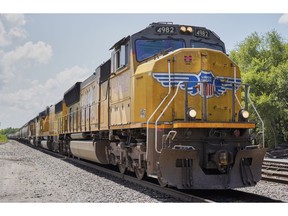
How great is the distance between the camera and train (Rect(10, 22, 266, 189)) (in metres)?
6.89

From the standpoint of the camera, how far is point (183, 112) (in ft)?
24.8

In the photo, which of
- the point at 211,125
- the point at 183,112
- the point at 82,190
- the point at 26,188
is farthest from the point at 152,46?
the point at 26,188

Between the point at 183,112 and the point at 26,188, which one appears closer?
the point at 183,112

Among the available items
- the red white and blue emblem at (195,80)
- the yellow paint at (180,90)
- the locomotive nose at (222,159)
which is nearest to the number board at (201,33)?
the yellow paint at (180,90)

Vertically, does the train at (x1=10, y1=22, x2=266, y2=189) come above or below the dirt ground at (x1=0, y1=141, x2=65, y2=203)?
above

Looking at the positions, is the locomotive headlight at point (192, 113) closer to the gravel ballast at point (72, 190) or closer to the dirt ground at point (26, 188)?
the gravel ballast at point (72, 190)

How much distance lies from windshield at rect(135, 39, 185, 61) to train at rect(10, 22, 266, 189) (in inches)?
0.8

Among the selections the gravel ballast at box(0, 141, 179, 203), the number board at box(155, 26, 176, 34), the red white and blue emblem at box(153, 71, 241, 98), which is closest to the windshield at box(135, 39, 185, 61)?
the number board at box(155, 26, 176, 34)

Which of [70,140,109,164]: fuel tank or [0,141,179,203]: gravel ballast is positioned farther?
[70,140,109,164]: fuel tank

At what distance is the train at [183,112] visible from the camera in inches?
271

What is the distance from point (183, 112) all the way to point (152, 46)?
1660 millimetres

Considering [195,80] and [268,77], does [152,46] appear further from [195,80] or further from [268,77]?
[268,77]

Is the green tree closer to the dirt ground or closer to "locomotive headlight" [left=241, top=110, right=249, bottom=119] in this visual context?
the dirt ground
